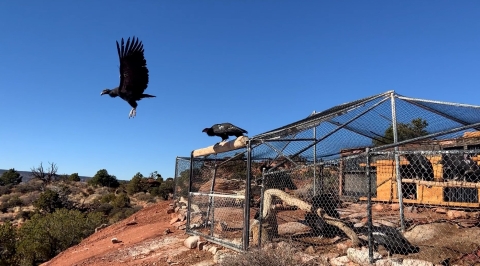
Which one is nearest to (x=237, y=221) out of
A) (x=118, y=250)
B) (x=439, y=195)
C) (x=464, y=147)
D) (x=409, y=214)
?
(x=118, y=250)

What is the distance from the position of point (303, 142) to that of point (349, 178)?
2295 mm

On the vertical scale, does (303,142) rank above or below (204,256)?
above

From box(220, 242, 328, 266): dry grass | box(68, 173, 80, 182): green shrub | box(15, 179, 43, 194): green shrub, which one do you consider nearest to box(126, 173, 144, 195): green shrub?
box(15, 179, 43, 194): green shrub

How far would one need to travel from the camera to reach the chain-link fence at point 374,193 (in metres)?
5.86

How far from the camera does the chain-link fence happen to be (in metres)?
5.86

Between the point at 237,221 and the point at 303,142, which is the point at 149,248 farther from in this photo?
the point at 303,142

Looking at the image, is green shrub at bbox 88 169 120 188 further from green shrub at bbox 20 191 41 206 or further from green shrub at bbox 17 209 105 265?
green shrub at bbox 17 209 105 265

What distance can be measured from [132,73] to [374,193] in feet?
21.6

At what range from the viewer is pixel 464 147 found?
8.44m

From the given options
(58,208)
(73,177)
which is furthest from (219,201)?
(73,177)

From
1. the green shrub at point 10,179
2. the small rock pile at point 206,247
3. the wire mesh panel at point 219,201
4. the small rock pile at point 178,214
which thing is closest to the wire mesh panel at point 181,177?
the small rock pile at point 178,214

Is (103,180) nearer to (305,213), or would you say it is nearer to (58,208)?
(58,208)

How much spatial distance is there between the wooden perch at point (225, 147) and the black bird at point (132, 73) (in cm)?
185

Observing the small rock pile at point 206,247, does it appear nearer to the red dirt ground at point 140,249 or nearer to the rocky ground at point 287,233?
the rocky ground at point 287,233
